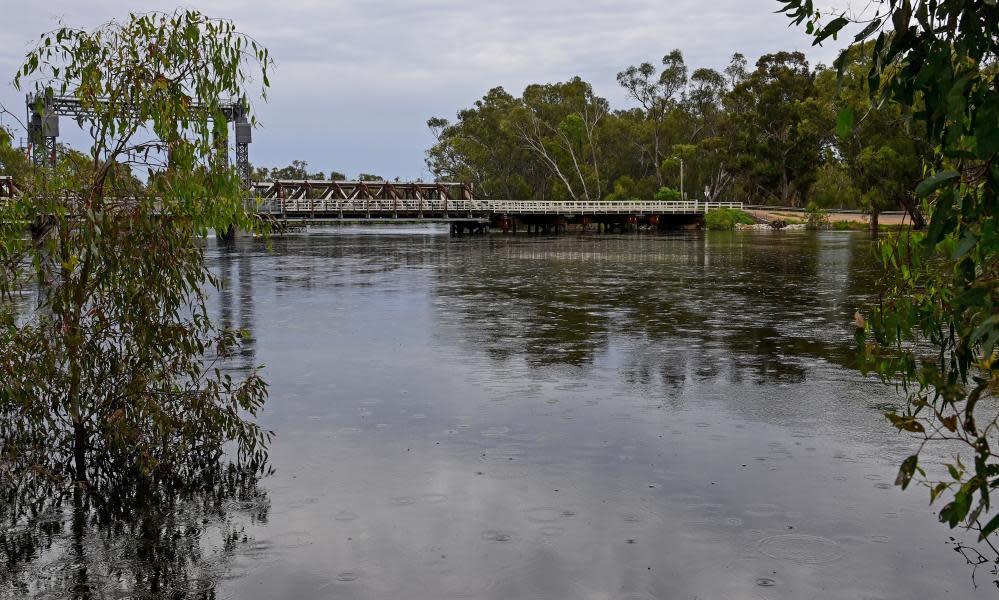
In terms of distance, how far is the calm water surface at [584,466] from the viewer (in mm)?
6344

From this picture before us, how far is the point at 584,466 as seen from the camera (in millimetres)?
8750

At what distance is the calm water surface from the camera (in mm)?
6344

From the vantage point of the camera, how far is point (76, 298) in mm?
7809

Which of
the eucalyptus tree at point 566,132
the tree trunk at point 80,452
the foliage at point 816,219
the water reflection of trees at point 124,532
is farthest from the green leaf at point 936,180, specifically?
the eucalyptus tree at point 566,132

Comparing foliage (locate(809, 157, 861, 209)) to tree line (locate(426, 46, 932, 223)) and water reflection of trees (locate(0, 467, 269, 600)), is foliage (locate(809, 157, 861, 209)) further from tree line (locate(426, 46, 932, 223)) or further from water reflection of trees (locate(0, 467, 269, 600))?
water reflection of trees (locate(0, 467, 269, 600))

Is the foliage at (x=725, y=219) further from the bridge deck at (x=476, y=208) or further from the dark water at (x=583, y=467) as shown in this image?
the dark water at (x=583, y=467)

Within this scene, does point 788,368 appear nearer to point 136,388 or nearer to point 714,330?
point 714,330

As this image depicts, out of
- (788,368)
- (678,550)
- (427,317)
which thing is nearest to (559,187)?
(427,317)

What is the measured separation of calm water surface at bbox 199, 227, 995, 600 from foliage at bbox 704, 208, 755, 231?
65145 mm

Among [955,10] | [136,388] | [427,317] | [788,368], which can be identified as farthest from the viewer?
[427,317]

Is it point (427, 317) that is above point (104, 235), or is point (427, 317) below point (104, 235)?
below

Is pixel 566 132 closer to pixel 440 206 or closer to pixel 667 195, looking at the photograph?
pixel 667 195

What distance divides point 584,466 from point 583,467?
0.03 m

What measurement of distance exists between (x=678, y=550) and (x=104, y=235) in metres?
5.01
